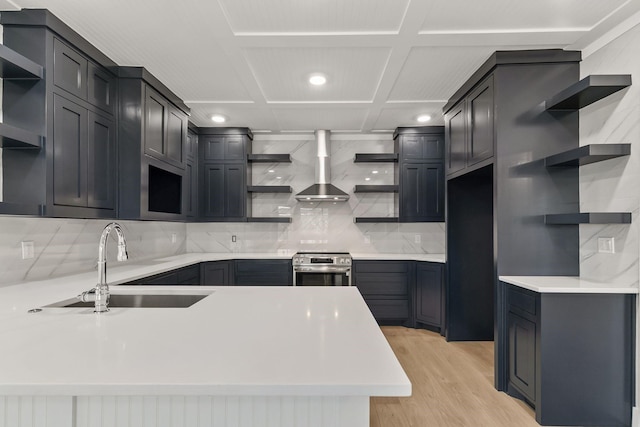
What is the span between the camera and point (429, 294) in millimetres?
4094

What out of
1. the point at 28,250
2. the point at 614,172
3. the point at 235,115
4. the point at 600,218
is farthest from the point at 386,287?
the point at 28,250

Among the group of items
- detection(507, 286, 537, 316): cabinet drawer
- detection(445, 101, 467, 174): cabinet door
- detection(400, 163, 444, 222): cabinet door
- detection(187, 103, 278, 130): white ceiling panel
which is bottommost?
detection(507, 286, 537, 316): cabinet drawer

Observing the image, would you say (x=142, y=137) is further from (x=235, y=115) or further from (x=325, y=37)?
(x=325, y=37)

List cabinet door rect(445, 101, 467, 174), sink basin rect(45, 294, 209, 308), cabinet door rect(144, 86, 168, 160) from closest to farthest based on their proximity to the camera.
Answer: sink basin rect(45, 294, 209, 308) < cabinet door rect(144, 86, 168, 160) < cabinet door rect(445, 101, 467, 174)

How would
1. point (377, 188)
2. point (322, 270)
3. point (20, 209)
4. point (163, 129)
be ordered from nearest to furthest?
point (20, 209) < point (163, 129) < point (322, 270) < point (377, 188)

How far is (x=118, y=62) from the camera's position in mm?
2744

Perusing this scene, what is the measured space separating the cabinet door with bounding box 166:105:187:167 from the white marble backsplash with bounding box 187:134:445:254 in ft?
4.76

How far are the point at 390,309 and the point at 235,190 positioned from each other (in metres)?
2.52

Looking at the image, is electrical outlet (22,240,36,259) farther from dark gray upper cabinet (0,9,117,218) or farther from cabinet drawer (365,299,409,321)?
cabinet drawer (365,299,409,321)

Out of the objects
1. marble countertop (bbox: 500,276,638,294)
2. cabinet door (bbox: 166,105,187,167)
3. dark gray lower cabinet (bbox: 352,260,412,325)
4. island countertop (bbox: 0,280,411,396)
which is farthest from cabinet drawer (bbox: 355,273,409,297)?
island countertop (bbox: 0,280,411,396)

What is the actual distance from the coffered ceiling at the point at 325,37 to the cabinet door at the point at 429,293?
194 cm

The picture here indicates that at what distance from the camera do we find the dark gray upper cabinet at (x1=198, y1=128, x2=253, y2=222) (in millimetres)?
4617

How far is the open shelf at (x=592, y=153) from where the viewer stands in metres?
2.12

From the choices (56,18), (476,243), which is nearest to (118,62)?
(56,18)
